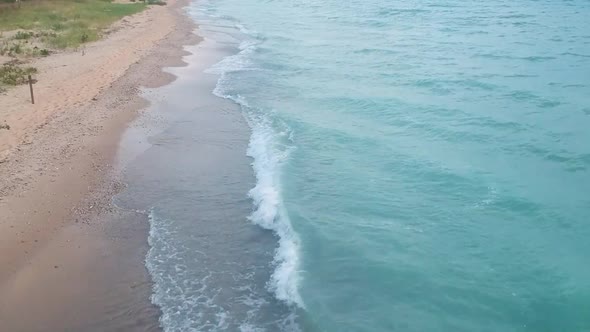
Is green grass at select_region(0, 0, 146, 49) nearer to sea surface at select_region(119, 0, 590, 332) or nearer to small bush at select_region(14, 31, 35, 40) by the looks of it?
small bush at select_region(14, 31, 35, 40)

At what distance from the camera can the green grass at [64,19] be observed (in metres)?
34.0

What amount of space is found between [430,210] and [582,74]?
15.0 meters

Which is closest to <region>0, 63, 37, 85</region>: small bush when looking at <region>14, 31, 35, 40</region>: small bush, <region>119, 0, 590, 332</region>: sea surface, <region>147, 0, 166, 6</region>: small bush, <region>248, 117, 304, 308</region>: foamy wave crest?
<region>119, 0, 590, 332</region>: sea surface

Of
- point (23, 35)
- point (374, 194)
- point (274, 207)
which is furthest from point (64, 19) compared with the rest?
point (374, 194)

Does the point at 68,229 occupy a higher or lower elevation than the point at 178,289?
lower

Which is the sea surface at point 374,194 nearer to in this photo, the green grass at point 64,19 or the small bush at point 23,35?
the green grass at point 64,19

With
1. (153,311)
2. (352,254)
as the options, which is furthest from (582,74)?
(153,311)

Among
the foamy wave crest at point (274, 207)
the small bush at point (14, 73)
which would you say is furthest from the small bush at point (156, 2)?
the foamy wave crest at point (274, 207)

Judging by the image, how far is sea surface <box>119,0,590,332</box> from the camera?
10859 mm

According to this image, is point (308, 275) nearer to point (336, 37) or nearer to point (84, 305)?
point (84, 305)

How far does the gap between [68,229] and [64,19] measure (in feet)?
97.2

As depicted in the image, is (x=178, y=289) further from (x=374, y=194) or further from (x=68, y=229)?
(x=374, y=194)

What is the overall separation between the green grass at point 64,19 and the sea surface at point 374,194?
28.8 feet

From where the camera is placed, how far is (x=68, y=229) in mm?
13320
